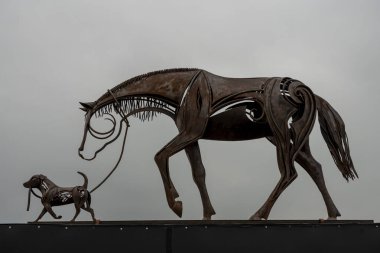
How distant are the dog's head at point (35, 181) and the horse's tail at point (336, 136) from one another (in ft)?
11.3

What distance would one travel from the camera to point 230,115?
6.96 m

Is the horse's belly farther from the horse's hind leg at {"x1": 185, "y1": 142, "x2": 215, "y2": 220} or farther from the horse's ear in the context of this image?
the horse's ear

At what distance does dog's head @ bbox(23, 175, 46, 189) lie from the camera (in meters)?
6.74

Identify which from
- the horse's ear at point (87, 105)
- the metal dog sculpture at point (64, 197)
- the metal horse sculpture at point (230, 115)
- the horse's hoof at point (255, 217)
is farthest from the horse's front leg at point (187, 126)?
the horse's ear at point (87, 105)

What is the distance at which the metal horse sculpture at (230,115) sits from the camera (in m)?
6.54

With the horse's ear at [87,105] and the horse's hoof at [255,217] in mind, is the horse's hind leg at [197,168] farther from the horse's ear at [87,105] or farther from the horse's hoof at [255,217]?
the horse's ear at [87,105]

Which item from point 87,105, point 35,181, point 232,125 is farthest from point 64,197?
point 232,125

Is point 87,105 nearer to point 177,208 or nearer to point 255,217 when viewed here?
point 177,208

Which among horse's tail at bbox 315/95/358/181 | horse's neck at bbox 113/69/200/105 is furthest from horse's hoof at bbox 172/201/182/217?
horse's tail at bbox 315/95/358/181
